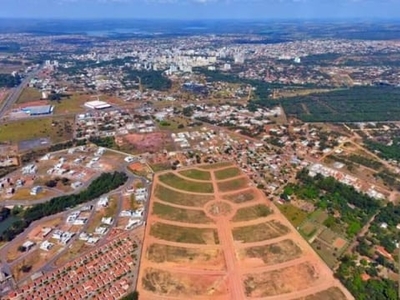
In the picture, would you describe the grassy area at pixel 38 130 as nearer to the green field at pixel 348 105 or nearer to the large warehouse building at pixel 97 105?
the large warehouse building at pixel 97 105

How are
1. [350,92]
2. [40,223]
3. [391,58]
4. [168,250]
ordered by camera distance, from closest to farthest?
[168,250]
[40,223]
[350,92]
[391,58]

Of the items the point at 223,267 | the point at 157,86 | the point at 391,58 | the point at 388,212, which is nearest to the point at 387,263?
the point at 388,212

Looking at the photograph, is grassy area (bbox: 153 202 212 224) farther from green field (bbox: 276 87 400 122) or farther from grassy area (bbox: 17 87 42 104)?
grassy area (bbox: 17 87 42 104)

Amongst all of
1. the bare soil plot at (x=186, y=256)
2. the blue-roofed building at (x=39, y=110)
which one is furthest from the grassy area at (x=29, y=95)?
the bare soil plot at (x=186, y=256)

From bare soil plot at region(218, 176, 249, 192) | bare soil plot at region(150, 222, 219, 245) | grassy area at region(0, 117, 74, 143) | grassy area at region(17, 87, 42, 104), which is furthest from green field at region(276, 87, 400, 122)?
grassy area at region(17, 87, 42, 104)

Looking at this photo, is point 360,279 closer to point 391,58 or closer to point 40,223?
point 40,223

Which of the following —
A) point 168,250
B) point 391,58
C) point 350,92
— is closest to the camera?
point 168,250
